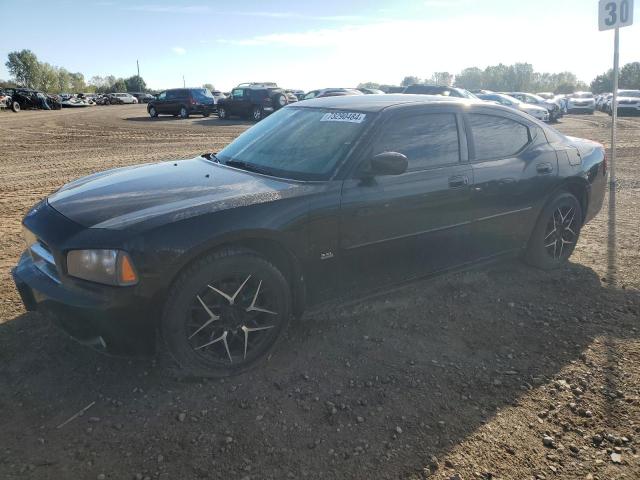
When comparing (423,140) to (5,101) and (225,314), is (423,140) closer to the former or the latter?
(225,314)

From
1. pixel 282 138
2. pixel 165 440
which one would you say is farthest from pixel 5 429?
pixel 282 138

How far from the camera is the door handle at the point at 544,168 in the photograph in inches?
168

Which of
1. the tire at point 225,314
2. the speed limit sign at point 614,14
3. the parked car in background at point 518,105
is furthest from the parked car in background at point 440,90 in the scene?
the tire at point 225,314

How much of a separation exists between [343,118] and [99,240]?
1890 mm

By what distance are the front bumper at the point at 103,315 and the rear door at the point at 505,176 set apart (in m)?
2.57

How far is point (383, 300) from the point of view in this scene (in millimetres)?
4004

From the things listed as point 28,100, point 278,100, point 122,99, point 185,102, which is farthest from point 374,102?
point 122,99

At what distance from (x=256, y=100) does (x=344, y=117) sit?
69.7 feet

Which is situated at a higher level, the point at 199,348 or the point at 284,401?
the point at 199,348

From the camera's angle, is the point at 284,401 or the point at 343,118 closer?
the point at 284,401

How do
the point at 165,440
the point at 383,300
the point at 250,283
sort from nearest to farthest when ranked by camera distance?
the point at 165,440 → the point at 250,283 → the point at 383,300

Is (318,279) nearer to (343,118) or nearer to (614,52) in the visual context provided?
(343,118)

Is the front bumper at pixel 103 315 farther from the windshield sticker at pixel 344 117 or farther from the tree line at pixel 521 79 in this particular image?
the tree line at pixel 521 79

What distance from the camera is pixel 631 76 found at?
199 feet
